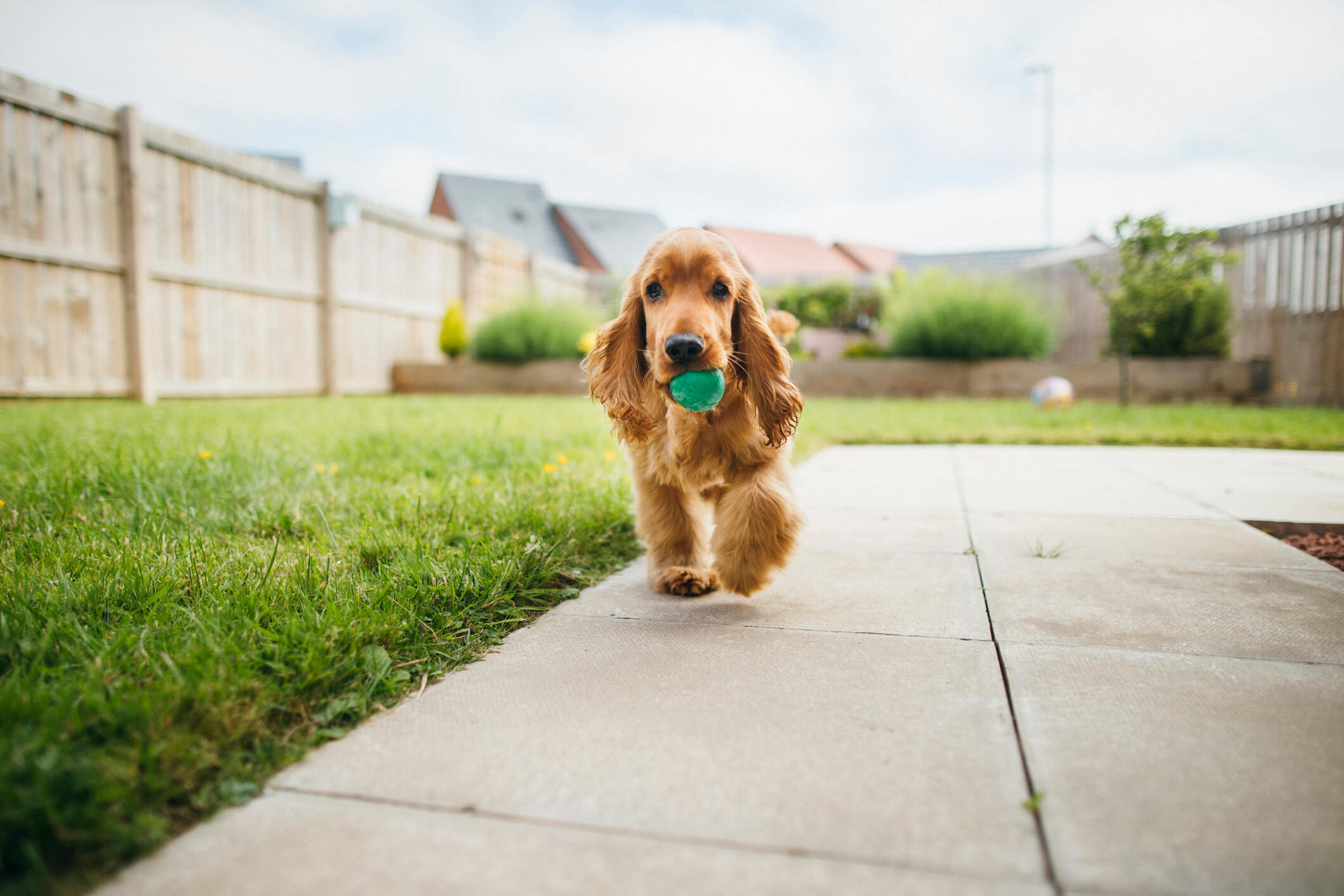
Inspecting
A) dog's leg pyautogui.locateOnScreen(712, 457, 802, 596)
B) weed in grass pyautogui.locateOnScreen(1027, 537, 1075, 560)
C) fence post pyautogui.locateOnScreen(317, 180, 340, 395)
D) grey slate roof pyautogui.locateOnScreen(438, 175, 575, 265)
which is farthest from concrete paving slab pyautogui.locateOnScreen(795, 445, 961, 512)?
grey slate roof pyautogui.locateOnScreen(438, 175, 575, 265)

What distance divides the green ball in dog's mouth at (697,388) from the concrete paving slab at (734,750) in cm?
64

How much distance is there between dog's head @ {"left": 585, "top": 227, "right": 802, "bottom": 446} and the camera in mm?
1988

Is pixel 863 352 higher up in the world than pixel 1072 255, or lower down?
lower down

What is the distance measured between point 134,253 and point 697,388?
8246 millimetres

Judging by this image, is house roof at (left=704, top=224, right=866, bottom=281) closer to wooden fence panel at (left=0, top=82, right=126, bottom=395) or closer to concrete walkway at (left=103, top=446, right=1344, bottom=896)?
wooden fence panel at (left=0, top=82, right=126, bottom=395)

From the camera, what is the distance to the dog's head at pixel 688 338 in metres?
1.99

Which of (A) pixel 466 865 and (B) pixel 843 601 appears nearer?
(A) pixel 466 865

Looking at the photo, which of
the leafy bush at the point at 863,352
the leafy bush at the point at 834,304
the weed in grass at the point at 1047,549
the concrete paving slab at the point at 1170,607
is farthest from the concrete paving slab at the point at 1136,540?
the leafy bush at the point at 834,304

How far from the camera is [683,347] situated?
6.31ft

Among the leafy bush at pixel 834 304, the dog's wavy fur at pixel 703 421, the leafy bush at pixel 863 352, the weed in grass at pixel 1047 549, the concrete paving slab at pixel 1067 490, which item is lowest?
the weed in grass at pixel 1047 549

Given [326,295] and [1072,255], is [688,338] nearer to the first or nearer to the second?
[326,295]

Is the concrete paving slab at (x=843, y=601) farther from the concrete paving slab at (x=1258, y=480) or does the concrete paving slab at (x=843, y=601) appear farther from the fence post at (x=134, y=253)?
the fence post at (x=134, y=253)

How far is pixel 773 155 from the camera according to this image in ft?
50.9

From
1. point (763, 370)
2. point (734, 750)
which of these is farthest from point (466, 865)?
point (763, 370)
